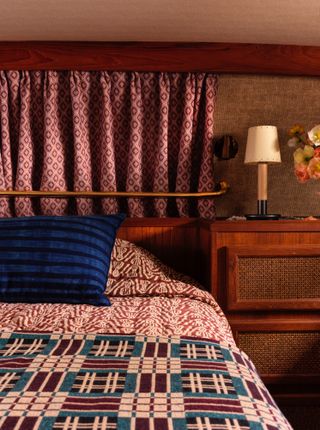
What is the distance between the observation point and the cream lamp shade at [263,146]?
246cm

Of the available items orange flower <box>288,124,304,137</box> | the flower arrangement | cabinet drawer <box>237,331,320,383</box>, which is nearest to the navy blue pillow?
cabinet drawer <box>237,331,320,383</box>

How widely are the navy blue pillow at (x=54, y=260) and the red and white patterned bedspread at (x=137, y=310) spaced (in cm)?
7

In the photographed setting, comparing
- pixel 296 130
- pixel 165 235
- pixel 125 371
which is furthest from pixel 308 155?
pixel 125 371

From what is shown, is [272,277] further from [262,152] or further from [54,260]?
[54,260]

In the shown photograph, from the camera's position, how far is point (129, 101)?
269 centimetres

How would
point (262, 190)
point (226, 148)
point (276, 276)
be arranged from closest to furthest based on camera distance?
point (276, 276)
point (262, 190)
point (226, 148)

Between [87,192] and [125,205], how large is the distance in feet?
0.76

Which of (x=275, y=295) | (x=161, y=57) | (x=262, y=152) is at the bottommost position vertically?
(x=275, y=295)

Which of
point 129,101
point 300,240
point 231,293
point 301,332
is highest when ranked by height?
point 129,101

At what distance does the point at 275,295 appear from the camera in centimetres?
214

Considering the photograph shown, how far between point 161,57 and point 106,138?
1.76 feet

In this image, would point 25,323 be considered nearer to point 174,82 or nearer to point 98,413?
point 98,413

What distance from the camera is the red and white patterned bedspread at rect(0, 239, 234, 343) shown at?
1454 millimetres

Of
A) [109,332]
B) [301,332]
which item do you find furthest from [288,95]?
[109,332]
